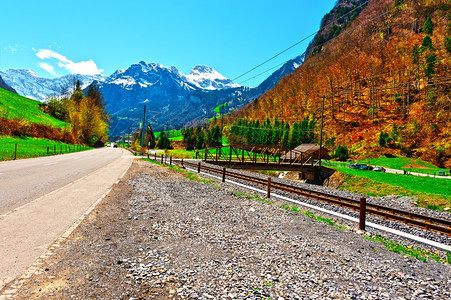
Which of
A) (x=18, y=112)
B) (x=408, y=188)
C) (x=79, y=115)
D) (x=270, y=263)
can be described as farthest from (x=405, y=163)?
(x=18, y=112)

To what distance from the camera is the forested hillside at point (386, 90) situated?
221 ft

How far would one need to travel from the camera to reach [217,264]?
615 centimetres

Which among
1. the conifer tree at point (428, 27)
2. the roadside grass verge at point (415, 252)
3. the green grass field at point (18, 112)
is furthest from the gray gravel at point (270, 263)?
the conifer tree at point (428, 27)

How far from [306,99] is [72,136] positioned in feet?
353

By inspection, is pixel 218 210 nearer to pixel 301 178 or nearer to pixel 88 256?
pixel 88 256

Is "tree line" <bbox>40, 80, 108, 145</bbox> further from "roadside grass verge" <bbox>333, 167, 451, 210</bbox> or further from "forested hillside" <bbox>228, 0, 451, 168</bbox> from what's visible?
"roadside grass verge" <bbox>333, 167, 451, 210</bbox>

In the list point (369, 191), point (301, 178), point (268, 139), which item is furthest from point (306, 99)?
point (369, 191)

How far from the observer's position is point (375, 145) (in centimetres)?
7262

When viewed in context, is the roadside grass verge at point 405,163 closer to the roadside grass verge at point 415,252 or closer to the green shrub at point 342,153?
the green shrub at point 342,153

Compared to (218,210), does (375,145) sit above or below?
above

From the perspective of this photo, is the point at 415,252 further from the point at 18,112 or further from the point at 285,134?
the point at 285,134

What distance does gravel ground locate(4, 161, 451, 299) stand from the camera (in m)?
4.82

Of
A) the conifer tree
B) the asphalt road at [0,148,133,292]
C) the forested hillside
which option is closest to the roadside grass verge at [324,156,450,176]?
the forested hillside

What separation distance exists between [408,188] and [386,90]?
300 feet
